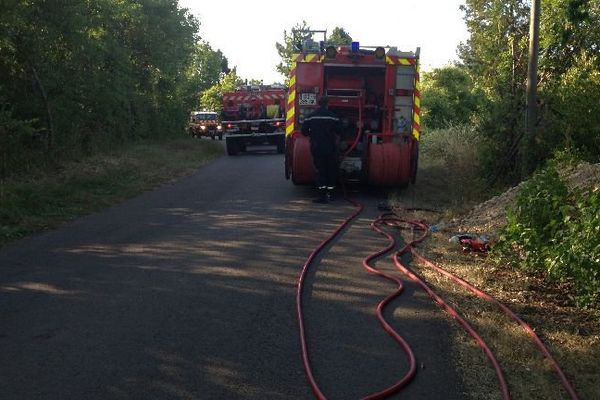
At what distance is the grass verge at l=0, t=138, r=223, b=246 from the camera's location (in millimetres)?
10305

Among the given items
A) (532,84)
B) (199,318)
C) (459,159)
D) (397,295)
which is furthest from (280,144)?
(199,318)

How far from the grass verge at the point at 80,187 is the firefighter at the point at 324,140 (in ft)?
13.2

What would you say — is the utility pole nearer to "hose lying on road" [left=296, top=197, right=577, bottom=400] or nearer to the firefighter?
"hose lying on road" [left=296, top=197, right=577, bottom=400]

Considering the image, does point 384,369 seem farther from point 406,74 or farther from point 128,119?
point 128,119

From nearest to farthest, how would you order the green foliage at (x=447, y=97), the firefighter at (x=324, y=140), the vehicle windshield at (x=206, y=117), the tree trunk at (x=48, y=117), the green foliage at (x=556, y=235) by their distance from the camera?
the green foliage at (x=556, y=235) → the firefighter at (x=324, y=140) → the tree trunk at (x=48, y=117) → the green foliage at (x=447, y=97) → the vehicle windshield at (x=206, y=117)

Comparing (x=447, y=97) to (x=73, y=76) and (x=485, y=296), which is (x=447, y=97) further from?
(x=485, y=296)

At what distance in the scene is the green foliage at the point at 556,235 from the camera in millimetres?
5617

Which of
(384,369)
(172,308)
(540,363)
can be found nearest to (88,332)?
(172,308)

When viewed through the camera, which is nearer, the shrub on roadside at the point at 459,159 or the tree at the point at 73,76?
the shrub on roadside at the point at 459,159

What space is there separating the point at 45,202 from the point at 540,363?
31.3ft

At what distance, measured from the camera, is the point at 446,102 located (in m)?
31.0

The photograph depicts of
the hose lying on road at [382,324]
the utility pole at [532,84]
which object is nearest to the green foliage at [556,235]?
the hose lying on road at [382,324]

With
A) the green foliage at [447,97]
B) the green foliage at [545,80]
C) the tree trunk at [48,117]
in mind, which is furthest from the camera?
the green foliage at [447,97]

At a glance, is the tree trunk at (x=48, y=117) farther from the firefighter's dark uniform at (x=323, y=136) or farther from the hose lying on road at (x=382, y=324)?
the hose lying on road at (x=382, y=324)
